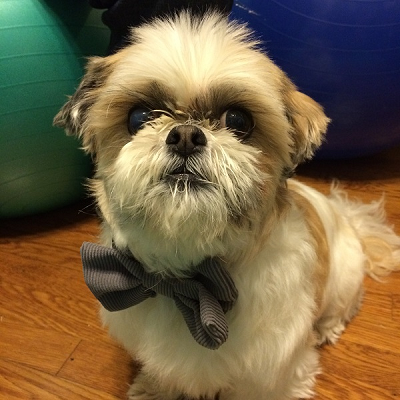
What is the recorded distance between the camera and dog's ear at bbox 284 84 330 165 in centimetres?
89

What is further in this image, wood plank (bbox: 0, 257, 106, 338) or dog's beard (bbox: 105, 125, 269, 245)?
wood plank (bbox: 0, 257, 106, 338)

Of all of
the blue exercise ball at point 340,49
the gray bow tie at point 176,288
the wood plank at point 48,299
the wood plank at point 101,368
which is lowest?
the wood plank at point 48,299

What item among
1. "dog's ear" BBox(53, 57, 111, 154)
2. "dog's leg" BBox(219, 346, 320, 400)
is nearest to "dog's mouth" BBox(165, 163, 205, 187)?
"dog's ear" BBox(53, 57, 111, 154)

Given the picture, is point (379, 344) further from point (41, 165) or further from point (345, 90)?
point (41, 165)

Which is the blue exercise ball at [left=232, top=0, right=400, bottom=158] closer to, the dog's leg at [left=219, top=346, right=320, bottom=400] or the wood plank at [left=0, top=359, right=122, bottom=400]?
the dog's leg at [left=219, top=346, right=320, bottom=400]

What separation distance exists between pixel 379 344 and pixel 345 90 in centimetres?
93

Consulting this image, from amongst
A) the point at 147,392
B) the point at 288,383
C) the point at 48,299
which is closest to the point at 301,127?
the point at 288,383

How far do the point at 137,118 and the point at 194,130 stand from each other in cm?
15

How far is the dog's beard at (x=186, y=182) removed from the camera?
74 centimetres

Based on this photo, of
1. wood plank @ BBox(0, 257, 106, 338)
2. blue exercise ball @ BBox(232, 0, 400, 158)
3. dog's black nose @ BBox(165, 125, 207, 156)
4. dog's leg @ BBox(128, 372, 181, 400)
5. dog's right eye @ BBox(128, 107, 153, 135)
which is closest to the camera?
dog's black nose @ BBox(165, 125, 207, 156)

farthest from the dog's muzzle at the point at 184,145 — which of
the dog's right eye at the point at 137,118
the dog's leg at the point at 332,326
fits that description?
the dog's leg at the point at 332,326

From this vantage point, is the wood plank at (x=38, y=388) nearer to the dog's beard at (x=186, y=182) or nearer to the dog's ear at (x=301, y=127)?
the dog's beard at (x=186, y=182)

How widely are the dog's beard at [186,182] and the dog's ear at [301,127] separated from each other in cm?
16

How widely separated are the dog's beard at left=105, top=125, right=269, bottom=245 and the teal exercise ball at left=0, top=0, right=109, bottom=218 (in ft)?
2.65
